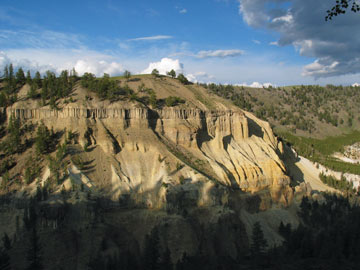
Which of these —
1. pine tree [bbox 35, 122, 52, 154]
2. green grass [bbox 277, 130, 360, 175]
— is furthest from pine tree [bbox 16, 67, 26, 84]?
green grass [bbox 277, 130, 360, 175]

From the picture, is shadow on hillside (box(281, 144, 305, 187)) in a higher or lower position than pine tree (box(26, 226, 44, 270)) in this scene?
higher

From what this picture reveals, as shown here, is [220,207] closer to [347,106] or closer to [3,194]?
[3,194]

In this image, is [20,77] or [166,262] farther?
[20,77]

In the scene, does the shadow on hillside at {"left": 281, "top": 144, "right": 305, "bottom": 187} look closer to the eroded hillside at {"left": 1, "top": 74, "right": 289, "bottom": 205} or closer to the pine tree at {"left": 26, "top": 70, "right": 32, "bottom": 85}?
the eroded hillside at {"left": 1, "top": 74, "right": 289, "bottom": 205}

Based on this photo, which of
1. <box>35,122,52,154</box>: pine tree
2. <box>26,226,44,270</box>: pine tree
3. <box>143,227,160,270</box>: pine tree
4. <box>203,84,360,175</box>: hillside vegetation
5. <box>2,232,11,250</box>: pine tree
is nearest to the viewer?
<box>26,226,44,270</box>: pine tree

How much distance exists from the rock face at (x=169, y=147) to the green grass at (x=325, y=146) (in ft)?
115

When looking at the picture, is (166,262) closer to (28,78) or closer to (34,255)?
(34,255)

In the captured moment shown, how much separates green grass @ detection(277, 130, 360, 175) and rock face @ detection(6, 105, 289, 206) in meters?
35.2

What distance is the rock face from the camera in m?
40.1

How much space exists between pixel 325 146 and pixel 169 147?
84095 mm

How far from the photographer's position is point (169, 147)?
45.5 metres

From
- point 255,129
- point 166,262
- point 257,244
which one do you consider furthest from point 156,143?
point 255,129

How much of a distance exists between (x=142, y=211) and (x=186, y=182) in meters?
6.67

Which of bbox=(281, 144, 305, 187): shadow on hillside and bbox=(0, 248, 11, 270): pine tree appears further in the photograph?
bbox=(281, 144, 305, 187): shadow on hillside
